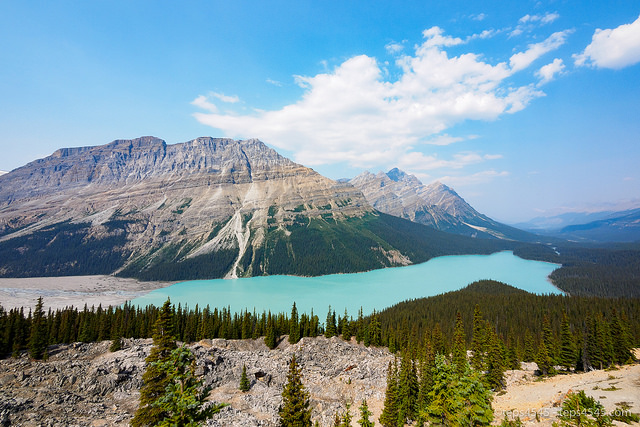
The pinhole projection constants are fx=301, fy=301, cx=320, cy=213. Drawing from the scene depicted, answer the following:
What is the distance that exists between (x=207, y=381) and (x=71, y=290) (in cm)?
15817

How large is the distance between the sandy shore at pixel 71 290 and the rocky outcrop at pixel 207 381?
102 metres

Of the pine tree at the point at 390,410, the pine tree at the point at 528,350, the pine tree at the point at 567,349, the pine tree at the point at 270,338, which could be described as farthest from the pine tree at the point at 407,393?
the pine tree at the point at 528,350

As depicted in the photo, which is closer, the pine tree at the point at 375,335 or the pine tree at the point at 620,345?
the pine tree at the point at 620,345

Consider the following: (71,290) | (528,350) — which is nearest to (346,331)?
(528,350)

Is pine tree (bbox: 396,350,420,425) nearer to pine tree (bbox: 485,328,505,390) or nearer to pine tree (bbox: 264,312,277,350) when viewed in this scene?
pine tree (bbox: 485,328,505,390)

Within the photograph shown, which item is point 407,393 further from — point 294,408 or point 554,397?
point 294,408

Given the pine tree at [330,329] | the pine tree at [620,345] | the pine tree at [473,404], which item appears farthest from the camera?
the pine tree at [330,329]

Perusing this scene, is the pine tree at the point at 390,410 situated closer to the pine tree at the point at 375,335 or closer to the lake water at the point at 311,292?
the pine tree at the point at 375,335

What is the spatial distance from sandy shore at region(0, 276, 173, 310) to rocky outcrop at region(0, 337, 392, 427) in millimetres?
101864

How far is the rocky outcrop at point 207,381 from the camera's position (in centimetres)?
3341

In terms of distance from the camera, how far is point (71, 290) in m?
158

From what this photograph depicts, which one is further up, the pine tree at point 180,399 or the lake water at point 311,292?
the pine tree at point 180,399

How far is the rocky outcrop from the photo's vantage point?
110 ft

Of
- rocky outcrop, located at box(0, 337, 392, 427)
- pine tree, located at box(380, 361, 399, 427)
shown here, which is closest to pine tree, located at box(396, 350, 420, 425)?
pine tree, located at box(380, 361, 399, 427)
